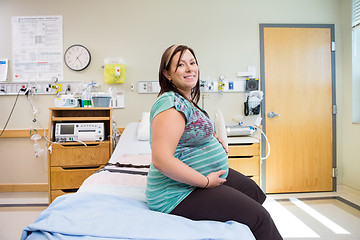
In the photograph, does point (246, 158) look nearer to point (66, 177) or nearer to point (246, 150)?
point (246, 150)

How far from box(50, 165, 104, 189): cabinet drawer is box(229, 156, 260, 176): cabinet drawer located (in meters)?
1.42

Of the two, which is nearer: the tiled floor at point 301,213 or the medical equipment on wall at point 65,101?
the tiled floor at point 301,213

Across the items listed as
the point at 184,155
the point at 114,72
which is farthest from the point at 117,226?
the point at 114,72

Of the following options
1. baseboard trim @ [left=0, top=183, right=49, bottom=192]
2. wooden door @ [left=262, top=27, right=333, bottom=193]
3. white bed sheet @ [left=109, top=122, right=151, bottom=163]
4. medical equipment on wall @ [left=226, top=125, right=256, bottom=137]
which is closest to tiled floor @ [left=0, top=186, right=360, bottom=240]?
baseboard trim @ [left=0, top=183, right=49, bottom=192]

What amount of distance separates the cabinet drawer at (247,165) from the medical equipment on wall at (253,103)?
2.03 ft

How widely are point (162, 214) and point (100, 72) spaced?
7.47ft

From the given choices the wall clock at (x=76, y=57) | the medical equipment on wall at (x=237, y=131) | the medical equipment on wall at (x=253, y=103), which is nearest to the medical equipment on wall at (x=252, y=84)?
the medical equipment on wall at (x=253, y=103)

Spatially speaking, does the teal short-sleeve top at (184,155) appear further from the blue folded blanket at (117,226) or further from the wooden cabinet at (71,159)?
the wooden cabinet at (71,159)

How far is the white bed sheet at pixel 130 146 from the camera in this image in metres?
1.99

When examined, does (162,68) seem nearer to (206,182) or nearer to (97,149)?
(206,182)

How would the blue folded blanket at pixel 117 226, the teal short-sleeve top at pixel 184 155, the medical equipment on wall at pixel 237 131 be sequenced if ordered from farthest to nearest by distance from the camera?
the medical equipment on wall at pixel 237 131, the teal short-sleeve top at pixel 184 155, the blue folded blanket at pixel 117 226

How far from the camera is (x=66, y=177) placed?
2.15 m

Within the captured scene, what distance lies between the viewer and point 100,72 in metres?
2.71

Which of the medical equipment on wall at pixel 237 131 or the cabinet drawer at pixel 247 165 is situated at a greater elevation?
the medical equipment on wall at pixel 237 131
